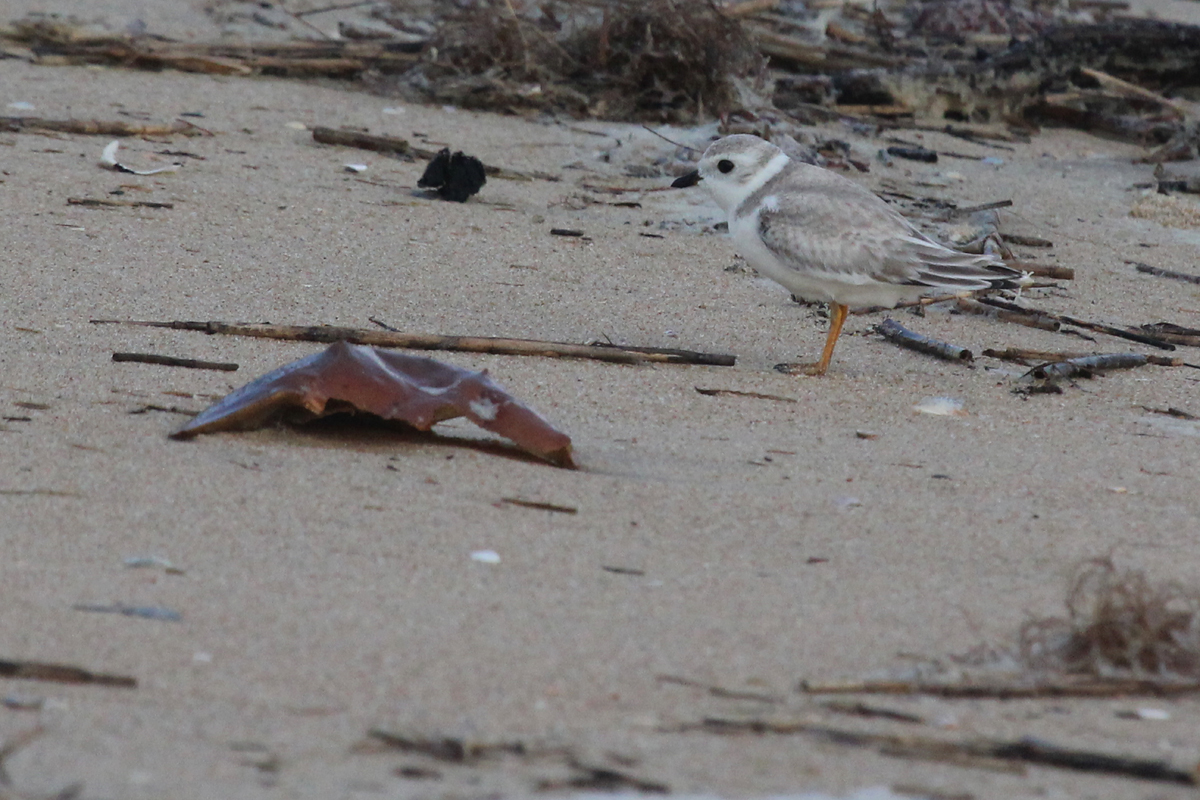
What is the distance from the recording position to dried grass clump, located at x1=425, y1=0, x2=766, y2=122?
8289 millimetres

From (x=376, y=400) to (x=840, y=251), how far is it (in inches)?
80.9

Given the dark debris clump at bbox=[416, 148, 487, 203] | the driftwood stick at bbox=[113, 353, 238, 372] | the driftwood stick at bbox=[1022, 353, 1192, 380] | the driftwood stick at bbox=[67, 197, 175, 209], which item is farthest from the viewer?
the dark debris clump at bbox=[416, 148, 487, 203]

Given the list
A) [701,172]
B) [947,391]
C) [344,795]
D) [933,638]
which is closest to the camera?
A: [344,795]

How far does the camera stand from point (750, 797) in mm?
2186

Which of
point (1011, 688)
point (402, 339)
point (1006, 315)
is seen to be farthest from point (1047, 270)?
point (1011, 688)

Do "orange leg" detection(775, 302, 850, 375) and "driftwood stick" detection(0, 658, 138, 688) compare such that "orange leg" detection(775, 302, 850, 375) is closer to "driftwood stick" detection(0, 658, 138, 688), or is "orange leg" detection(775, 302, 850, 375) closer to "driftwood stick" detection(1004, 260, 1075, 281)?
"driftwood stick" detection(1004, 260, 1075, 281)

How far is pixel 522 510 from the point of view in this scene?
3430 mm

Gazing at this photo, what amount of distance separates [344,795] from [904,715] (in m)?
0.98

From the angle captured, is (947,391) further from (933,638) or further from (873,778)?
(873,778)

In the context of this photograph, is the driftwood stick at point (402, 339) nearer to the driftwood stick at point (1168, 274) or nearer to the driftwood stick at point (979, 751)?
the driftwood stick at point (979, 751)

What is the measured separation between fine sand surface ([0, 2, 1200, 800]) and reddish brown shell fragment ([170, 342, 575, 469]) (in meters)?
0.08

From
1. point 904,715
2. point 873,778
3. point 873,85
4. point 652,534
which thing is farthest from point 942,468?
point 873,85

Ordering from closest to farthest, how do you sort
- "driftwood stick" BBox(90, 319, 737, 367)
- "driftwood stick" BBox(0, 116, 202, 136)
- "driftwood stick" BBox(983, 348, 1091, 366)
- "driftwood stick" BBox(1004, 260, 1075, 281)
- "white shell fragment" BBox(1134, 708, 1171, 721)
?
"white shell fragment" BBox(1134, 708, 1171, 721) < "driftwood stick" BBox(90, 319, 737, 367) < "driftwood stick" BBox(983, 348, 1091, 366) < "driftwood stick" BBox(1004, 260, 1075, 281) < "driftwood stick" BBox(0, 116, 202, 136)

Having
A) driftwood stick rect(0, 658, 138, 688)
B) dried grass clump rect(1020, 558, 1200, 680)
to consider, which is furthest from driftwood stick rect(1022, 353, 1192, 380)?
driftwood stick rect(0, 658, 138, 688)
